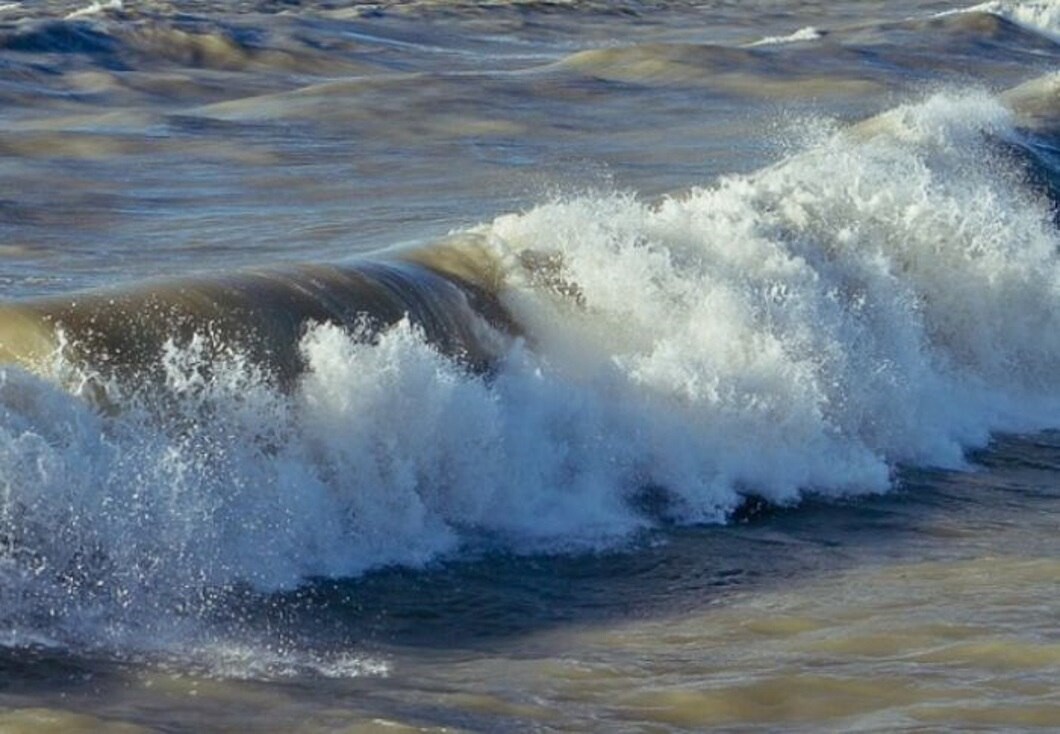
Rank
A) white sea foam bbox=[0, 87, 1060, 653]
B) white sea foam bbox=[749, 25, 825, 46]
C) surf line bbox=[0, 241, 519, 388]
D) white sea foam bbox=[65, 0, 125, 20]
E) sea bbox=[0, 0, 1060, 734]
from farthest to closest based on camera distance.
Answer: white sea foam bbox=[749, 25, 825, 46] → white sea foam bbox=[65, 0, 125, 20] → surf line bbox=[0, 241, 519, 388] → white sea foam bbox=[0, 87, 1060, 653] → sea bbox=[0, 0, 1060, 734]

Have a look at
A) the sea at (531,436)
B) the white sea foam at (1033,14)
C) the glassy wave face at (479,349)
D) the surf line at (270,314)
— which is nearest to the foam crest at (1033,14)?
the white sea foam at (1033,14)

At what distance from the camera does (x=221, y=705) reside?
23.9 ft

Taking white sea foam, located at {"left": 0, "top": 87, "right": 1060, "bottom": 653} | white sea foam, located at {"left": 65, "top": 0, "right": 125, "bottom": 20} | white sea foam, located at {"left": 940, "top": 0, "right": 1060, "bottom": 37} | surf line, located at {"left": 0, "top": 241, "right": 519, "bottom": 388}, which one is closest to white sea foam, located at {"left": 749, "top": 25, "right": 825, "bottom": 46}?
white sea foam, located at {"left": 940, "top": 0, "right": 1060, "bottom": 37}

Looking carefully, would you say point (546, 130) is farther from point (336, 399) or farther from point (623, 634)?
point (623, 634)

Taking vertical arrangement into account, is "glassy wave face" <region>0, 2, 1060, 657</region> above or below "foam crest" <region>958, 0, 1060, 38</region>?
below

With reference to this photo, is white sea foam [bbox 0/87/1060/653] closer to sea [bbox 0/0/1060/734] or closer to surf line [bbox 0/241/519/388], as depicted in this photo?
sea [bbox 0/0/1060/734]

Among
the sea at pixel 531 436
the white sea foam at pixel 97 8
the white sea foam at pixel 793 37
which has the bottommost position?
the sea at pixel 531 436

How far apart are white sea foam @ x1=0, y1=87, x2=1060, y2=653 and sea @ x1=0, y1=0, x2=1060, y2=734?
2cm

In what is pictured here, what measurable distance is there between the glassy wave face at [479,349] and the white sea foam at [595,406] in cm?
2

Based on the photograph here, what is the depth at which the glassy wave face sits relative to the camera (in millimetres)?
9094

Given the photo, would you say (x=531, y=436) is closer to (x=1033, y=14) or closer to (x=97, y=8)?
(x=97, y=8)

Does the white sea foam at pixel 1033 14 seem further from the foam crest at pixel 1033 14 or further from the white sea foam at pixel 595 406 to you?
the white sea foam at pixel 595 406

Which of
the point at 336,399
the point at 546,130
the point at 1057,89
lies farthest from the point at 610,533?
the point at 1057,89

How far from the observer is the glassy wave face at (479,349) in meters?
9.09
